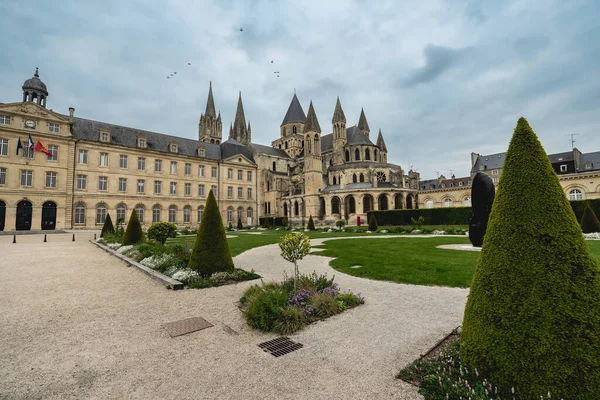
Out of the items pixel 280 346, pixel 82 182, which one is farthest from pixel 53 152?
pixel 280 346

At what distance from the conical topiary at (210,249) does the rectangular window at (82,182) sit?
3078 cm

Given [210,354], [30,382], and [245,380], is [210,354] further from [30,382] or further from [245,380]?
[30,382]

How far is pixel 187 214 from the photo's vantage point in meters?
37.5

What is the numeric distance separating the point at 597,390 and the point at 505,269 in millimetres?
887

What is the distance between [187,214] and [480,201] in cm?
3437

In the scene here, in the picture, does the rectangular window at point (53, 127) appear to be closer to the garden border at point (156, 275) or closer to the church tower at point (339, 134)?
the garden border at point (156, 275)

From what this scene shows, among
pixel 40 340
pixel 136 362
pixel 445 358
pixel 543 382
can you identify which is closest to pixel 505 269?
pixel 543 382

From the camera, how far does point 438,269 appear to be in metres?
7.98

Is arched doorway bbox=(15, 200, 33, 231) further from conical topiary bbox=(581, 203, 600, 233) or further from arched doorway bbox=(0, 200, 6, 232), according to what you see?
conical topiary bbox=(581, 203, 600, 233)

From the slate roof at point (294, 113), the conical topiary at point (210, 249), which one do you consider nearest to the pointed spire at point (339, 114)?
the slate roof at point (294, 113)

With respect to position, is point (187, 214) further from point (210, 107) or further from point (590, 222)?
point (590, 222)

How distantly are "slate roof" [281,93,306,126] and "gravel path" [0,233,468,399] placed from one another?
5451 centimetres

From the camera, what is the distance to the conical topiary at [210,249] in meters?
7.47

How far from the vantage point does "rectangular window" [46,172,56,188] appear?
28611mm
